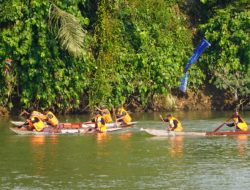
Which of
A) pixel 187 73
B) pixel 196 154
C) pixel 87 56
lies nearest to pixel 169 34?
pixel 187 73

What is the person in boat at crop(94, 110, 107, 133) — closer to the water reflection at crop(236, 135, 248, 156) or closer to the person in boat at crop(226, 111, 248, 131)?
the person in boat at crop(226, 111, 248, 131)

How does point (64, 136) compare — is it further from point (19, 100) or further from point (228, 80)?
point (228, 80)

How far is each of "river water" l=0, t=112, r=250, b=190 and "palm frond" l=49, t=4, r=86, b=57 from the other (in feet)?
17.3

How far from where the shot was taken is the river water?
22578 mm

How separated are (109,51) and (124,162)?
14913 mm

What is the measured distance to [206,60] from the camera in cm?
4419

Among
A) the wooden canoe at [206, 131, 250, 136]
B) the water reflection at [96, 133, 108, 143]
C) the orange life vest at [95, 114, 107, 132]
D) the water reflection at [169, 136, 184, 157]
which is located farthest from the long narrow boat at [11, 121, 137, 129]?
the wooden canoe at [206, 131, 250, 136]

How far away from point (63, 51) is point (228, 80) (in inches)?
373

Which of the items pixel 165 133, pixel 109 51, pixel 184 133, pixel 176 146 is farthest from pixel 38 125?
pixel 109 51

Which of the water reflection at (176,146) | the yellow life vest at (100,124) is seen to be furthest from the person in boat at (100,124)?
the water reflection at (176,146)

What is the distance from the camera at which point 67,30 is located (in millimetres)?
37500

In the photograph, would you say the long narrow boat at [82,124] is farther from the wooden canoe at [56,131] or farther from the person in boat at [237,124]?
the person in boat at [237,124]

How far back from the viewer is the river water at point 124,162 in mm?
22578

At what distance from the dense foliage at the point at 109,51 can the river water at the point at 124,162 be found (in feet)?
16.5
